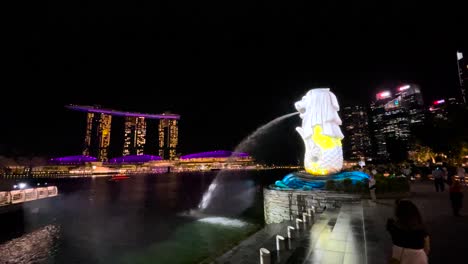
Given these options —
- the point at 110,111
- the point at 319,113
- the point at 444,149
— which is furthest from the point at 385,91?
the point at 110,111

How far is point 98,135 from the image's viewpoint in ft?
599

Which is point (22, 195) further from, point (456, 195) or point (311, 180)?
point (456, 195)

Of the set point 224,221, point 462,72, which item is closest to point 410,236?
point 224,221

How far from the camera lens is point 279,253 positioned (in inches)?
303

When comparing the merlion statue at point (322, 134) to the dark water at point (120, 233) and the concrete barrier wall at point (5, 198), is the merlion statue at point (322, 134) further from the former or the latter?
the concrete barrier wall at point (5, 198)

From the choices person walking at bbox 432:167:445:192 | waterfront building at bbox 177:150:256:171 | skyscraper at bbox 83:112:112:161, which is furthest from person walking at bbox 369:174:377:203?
skyscraper at bbox 83:112:112:161

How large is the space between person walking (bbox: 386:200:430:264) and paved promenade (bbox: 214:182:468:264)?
316 cm

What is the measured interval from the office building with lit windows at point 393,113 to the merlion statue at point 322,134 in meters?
150

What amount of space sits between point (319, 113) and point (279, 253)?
1628 centimetres

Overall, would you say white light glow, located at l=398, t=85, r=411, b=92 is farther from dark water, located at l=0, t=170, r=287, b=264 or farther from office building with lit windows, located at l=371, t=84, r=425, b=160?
dark water, located at l=0, t=170, r=287, b=264

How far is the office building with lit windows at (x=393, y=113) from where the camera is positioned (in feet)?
507

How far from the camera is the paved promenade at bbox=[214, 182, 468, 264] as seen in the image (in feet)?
21.1

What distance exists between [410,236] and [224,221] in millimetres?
18361

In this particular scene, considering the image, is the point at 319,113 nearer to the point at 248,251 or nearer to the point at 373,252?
the point at 248,251
